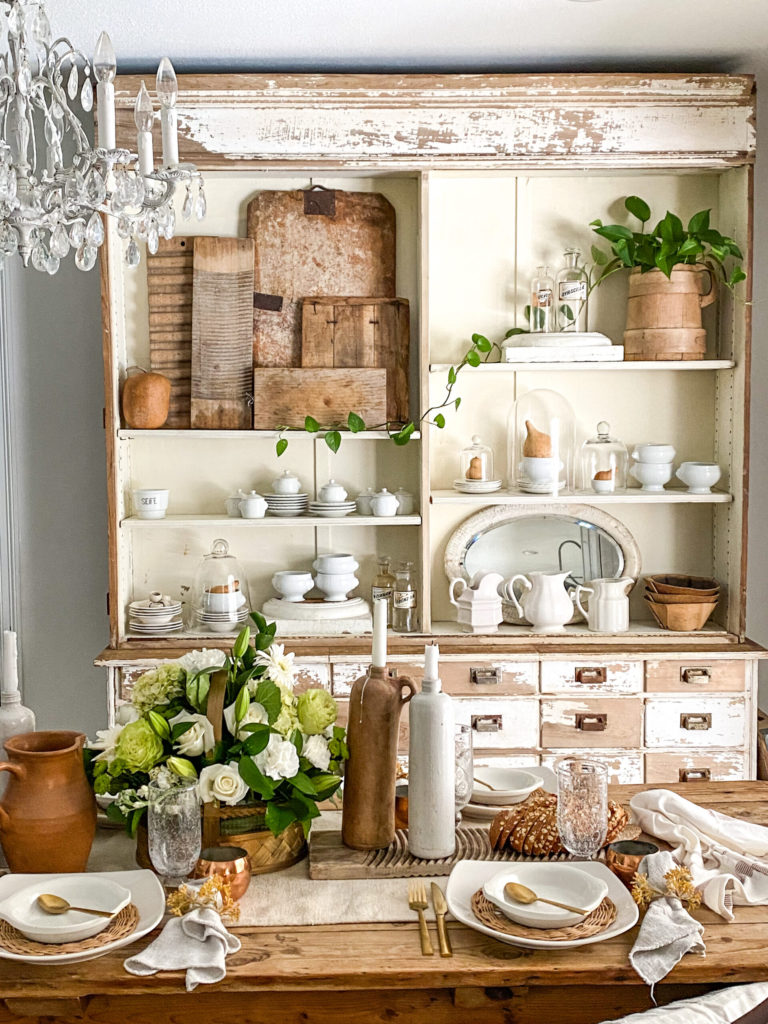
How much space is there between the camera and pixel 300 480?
3535 mm

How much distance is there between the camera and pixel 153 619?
330 centimetres

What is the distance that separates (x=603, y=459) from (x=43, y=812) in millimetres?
2308

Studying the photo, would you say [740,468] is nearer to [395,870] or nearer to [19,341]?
[395,870]

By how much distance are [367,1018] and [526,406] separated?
7.76 ft

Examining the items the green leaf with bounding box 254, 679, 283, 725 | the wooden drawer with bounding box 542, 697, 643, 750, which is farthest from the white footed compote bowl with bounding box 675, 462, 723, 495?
the green leaf with bounding box 254, 679, 283, 725

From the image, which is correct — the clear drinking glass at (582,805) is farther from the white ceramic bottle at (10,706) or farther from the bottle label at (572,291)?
the bottle label at (572,291)

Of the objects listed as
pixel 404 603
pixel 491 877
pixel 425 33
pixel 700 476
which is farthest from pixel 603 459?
pixel 491 877

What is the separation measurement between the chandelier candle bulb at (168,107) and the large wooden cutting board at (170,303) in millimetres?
1680

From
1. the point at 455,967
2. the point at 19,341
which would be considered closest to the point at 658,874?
the point at 455,967

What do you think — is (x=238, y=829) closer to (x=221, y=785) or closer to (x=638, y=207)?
(x=221, y=785)

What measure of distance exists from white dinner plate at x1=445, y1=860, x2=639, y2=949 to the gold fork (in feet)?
0.13

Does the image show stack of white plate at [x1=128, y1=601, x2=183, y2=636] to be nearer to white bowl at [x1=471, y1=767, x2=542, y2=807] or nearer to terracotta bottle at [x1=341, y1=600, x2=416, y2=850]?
white bowl at [x1=471, y1=767, x2=542, y2=807]

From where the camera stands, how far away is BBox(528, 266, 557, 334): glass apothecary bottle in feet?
11.1

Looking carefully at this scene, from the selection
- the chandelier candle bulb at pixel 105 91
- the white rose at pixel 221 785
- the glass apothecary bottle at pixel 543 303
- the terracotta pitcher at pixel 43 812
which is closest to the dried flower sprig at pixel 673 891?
the white rose at pixel 221 785
